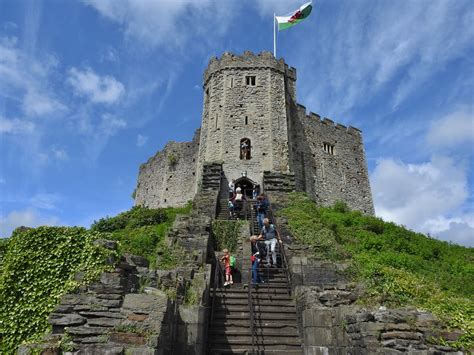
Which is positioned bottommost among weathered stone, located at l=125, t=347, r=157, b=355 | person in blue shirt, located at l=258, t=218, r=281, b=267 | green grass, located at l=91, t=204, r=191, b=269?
weathered stone, located at l=125, t=347, r=157, b=355

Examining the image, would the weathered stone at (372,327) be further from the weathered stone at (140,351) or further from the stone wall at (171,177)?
the stone wall at (171,177)

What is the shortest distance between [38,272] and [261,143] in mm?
18741

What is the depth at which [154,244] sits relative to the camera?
15.0 metres

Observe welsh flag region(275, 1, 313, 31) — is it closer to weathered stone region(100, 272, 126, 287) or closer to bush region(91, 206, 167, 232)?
bush region(91, 206, 167, 232)

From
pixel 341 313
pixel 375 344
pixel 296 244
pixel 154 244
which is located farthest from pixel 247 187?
pixel 375 344

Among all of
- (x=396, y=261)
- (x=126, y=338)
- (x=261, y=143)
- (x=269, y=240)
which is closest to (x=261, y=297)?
(x=269, y=240)

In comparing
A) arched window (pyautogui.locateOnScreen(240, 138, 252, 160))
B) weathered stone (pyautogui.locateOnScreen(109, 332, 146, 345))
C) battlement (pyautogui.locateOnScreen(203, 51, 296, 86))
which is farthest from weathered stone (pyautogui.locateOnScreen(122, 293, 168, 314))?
battlement (pyautogui.locateOnScreen(203, 51, 296, 86))

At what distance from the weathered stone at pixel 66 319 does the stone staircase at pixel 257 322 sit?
347cm

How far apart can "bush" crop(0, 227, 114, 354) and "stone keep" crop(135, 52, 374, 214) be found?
16.0m

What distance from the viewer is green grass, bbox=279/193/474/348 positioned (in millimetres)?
5973

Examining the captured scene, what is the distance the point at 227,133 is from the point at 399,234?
12.3 meters

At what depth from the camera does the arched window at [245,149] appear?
23297mm

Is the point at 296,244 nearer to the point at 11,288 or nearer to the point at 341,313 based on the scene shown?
the point at 341,313

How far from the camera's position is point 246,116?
24297mm
